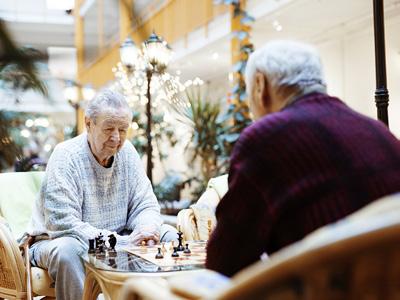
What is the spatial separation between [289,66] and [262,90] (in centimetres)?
9

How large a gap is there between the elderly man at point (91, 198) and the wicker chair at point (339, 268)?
1.88 metres

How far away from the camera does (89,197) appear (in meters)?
2.86

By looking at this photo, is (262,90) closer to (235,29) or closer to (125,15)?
(125,15)

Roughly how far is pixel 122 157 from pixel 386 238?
2.46 meters

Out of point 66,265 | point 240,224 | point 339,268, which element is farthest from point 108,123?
point 339,268

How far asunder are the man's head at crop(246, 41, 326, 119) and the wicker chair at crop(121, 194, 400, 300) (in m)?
0.73

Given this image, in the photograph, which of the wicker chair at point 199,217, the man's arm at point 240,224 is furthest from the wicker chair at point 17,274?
the man's arm at point 240,224

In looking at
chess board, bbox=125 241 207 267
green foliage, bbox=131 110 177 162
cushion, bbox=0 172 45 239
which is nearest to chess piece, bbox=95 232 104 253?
chess board, bbox=125 241 207 267

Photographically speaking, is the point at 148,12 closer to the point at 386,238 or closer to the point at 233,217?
the point at 386,238

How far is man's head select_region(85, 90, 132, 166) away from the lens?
2.83 meters

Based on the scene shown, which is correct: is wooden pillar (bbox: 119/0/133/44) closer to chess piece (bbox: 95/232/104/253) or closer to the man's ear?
the man's ear

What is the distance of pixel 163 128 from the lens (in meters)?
9.44

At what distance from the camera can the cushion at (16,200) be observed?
3.32 meters

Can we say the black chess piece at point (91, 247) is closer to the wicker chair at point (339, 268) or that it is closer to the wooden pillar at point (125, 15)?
the wicker chair at point (339, 268)
